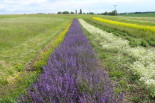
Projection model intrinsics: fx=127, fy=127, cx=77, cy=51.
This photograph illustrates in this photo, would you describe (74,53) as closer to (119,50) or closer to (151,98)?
(151,98)

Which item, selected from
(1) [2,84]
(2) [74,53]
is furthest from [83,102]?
(1) [2,84]

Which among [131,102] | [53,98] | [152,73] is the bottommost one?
[131,102]

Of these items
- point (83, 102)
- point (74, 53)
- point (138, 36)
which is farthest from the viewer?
point (138, 36)

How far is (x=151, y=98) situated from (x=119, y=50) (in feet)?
13.4

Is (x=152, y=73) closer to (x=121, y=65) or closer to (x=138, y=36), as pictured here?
(x=121, y=65)

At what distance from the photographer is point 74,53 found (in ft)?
14.0

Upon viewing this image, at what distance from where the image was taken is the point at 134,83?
3.56m

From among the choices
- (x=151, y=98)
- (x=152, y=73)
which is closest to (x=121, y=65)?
(x=152, y=73)

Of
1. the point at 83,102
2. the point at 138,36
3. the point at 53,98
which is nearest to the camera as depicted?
the point at 83,102

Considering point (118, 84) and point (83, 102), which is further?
point (118, 84)

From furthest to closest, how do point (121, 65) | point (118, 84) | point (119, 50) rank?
point (119, 50) < point (121, 65) < point (118, 84)

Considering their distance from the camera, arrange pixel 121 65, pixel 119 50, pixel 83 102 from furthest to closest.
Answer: pixel 119 50
pixel 121 65
pixel 83 102

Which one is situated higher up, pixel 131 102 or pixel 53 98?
pixel 53 98

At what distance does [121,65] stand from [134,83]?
1.29 metres
